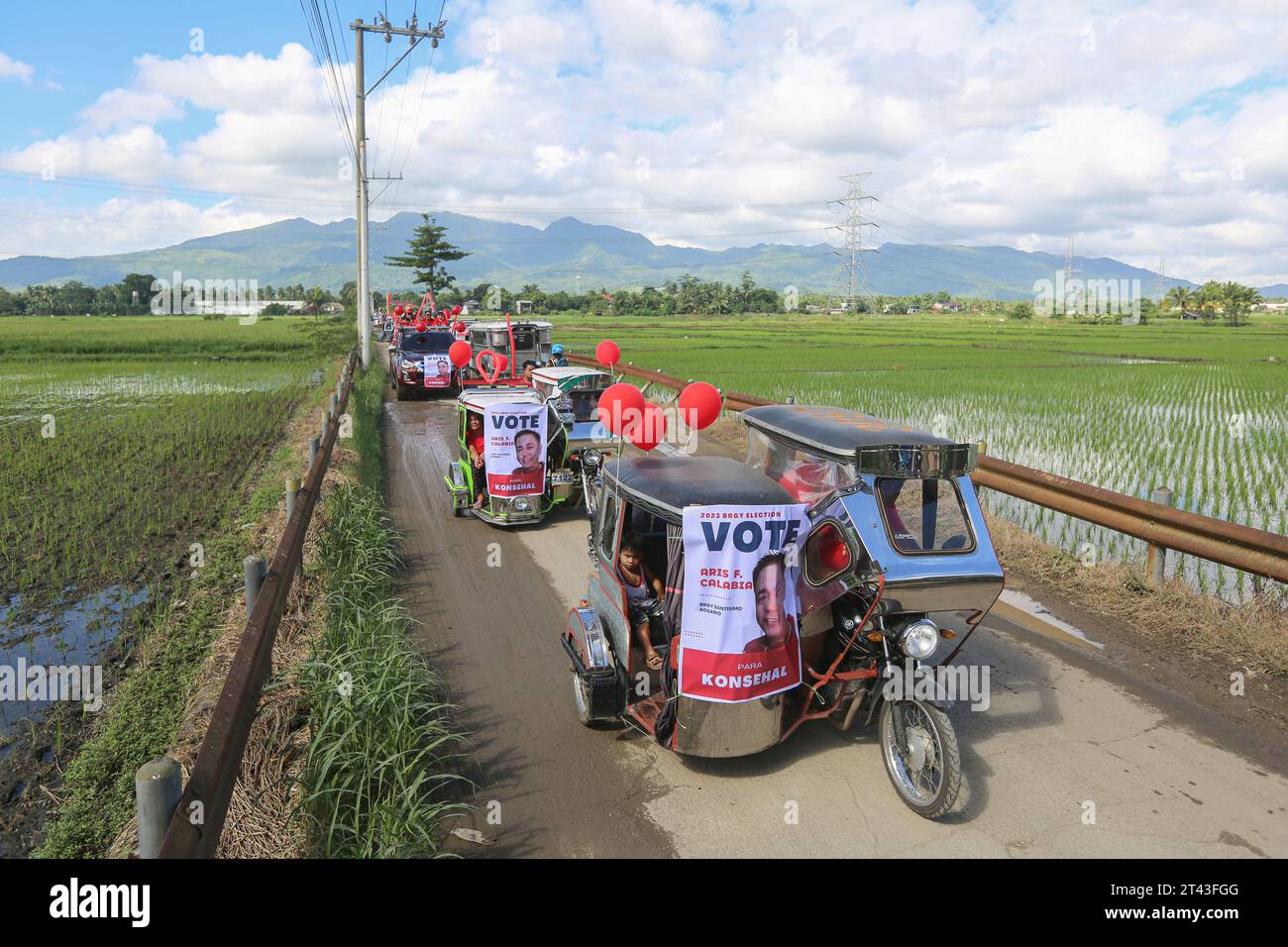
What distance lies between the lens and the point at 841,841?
4.61 m

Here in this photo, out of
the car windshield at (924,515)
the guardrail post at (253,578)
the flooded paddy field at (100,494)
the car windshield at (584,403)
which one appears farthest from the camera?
the car windshield at (584,403)

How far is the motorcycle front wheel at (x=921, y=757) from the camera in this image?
462 cm

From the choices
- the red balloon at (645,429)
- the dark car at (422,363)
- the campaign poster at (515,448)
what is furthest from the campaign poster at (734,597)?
the dark car at (422,363)

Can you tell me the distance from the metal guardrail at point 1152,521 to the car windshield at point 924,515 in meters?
2.62

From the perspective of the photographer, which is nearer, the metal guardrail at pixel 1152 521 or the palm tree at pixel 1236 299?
the metal guardrail at pixel 1152 521

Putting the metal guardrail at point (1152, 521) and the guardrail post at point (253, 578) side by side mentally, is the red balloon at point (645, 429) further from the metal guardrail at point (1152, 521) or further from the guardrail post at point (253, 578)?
the metal guardrail at point (1152, 521)

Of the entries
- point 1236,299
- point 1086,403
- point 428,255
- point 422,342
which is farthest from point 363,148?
point 1236,299

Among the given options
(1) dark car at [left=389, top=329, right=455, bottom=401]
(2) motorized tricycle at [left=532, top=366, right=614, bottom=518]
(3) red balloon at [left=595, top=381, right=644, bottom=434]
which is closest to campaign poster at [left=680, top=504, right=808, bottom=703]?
(3) red balloon at [left=595, top=381, right=644, bottom=434]

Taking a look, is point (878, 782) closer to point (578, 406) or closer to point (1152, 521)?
point (1152, 521)

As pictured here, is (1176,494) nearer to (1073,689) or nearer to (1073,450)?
(1073,450)

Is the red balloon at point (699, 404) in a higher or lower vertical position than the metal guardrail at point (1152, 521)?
higher

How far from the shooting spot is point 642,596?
5.89 m

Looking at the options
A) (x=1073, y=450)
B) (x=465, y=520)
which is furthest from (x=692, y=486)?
(x=1073, y=450)
